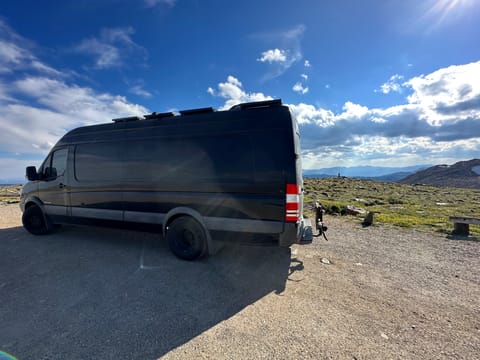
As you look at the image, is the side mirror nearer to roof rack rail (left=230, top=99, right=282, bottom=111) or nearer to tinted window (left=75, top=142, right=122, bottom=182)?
tinted window (left=75, top=142, right=122, bottom=182)

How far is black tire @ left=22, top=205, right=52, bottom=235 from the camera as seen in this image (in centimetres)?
635

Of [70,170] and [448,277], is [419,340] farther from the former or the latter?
[70,170]

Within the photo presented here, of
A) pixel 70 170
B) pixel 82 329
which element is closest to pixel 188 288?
pixel 82 329

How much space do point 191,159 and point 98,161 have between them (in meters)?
2.67

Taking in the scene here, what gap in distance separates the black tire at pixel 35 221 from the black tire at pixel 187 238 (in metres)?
4.32

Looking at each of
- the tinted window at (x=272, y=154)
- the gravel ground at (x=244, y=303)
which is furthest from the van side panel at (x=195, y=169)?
the gravel ground at (x=244, y=303)

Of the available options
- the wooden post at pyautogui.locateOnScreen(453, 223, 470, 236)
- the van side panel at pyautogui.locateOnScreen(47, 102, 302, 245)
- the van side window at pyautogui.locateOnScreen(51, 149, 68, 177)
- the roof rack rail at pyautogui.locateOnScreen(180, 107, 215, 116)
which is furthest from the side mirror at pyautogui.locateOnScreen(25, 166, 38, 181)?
the wooden post at pyautogui.locateOnScreen(453, 223, 470, 236)

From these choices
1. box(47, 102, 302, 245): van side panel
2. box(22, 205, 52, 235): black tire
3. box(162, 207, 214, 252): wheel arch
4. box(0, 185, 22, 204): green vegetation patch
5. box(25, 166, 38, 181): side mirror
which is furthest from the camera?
box(0, 185, 22, 204): green vegetation patch

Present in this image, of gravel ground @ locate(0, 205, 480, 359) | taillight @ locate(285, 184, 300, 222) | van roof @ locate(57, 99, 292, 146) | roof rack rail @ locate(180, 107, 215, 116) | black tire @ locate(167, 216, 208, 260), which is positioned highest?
roof rack rail @ locate(180, 107, 215, 116)

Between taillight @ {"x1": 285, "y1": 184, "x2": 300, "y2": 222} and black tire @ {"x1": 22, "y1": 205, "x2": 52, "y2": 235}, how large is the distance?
22.2ft

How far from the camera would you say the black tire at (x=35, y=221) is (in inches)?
250

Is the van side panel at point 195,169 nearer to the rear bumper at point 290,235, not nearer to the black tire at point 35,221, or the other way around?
the rear bumper at point 290,235

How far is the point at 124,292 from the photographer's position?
3.48m

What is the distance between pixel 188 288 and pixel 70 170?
4639 mm
